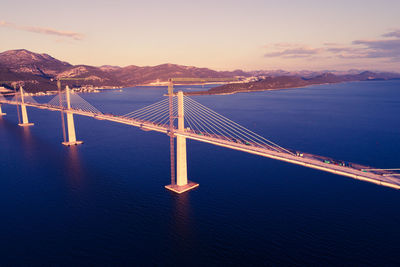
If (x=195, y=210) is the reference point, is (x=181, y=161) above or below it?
above

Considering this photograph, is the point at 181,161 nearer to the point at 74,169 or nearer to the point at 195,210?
the point at 195,210

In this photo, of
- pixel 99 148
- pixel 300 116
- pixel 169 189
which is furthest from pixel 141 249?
pixel 300 116

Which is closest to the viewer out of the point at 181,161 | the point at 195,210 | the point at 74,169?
the point at 195,210

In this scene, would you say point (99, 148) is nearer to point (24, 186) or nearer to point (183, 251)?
point (24, 186)

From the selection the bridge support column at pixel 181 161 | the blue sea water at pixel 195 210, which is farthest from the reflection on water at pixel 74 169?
the bridge support column at pixel 181 161

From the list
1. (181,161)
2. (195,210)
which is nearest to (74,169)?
(181,161)

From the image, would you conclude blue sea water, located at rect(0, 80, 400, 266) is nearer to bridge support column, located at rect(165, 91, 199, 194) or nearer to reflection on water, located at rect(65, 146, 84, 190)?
reflection on water, located at rect(65, 146, 84, 190)

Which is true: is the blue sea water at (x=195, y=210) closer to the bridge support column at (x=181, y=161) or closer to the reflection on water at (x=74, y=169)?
the reflection on water at (x=74, y=169)

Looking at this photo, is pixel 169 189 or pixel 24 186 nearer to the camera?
pixel 169 189
